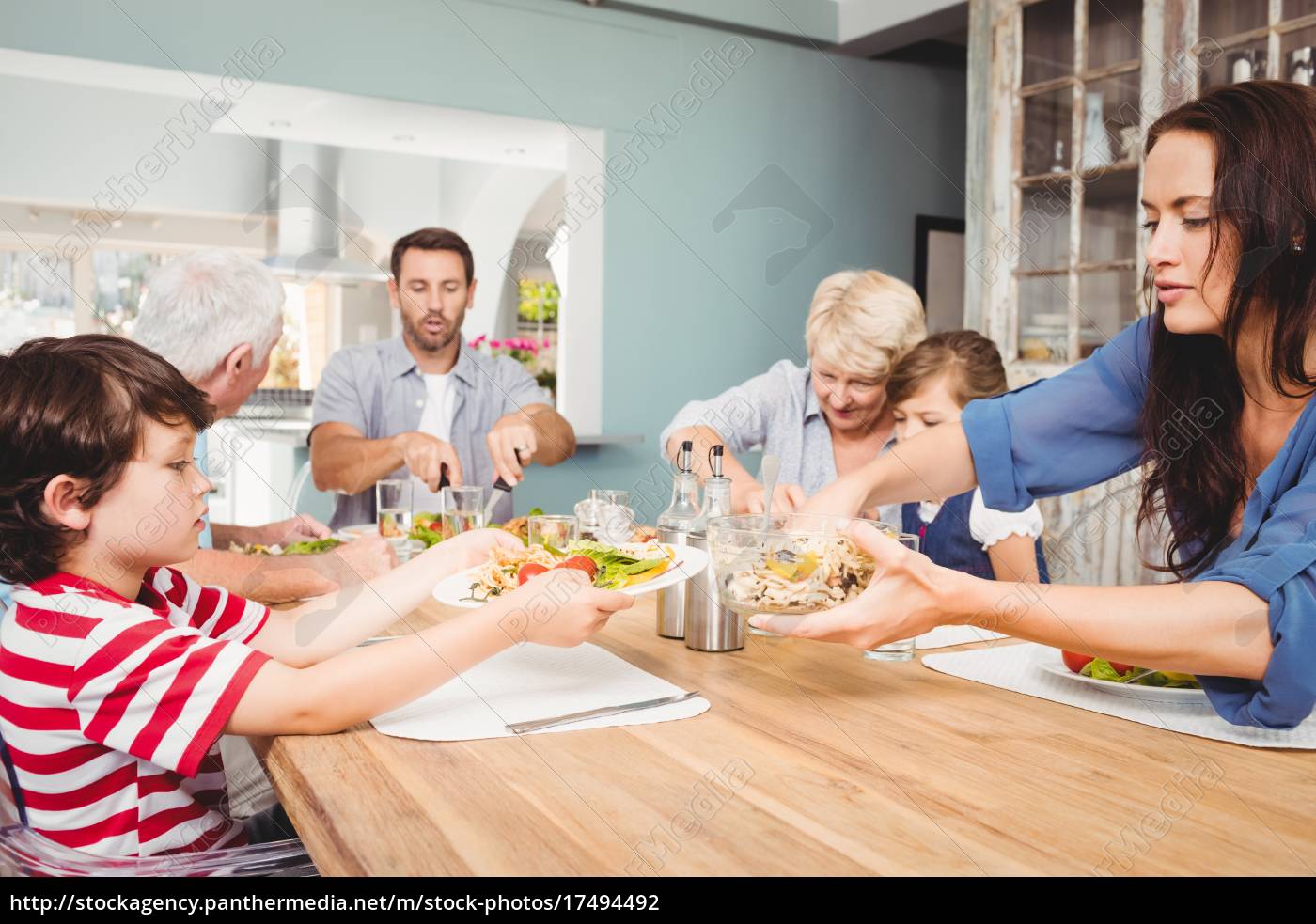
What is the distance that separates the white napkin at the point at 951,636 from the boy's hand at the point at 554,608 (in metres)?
0.55

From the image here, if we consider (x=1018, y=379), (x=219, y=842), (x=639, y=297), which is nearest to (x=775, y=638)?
(x=219, y=842)

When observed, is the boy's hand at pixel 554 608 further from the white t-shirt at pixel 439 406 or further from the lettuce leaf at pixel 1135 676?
the white t-shirt at pixel 439 406

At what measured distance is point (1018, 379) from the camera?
3850 mm

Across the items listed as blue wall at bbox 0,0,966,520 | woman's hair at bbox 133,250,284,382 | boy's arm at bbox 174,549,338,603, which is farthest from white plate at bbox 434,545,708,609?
blue wall at bbox 0,0,966,520

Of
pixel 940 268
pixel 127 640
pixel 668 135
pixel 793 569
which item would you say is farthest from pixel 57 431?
pixel 940 268

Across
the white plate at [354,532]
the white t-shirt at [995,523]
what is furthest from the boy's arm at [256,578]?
the white t-shirt at [995,523]

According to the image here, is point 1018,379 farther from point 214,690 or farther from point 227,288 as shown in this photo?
point 214,690

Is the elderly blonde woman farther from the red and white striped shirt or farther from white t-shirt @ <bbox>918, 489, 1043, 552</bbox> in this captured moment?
the red and white striped shirt

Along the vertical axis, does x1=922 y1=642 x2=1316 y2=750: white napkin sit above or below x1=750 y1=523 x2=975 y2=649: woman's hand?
below

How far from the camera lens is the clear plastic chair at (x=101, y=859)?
0.84 m

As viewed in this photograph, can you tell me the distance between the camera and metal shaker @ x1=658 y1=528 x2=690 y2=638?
143 cm

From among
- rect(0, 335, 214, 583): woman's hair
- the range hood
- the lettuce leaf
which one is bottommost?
the lettuce leaf

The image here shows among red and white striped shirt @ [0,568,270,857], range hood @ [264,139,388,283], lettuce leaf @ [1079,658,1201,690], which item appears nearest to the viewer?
red and white striped shirt @ [0,568,270,857]

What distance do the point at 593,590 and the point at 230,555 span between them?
3.03 ft
